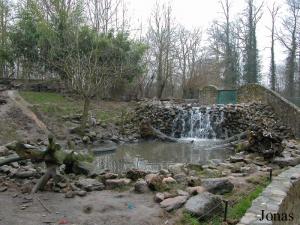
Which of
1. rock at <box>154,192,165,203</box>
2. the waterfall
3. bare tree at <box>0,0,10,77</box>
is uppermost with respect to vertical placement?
bare tree at <box>0,0,10,77</box>

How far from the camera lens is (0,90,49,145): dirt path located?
36.8 feet

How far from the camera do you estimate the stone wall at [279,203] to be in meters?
3.88

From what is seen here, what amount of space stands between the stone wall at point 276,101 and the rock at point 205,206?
899 centimetres

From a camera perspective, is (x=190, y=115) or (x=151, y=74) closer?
(x=190, y=115)

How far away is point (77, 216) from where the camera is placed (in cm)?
429

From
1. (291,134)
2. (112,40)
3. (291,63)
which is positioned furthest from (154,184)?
(291,63)

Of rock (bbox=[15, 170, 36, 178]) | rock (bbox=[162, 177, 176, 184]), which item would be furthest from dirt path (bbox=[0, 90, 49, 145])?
rock (bbox=[162, 177, 176, 184])

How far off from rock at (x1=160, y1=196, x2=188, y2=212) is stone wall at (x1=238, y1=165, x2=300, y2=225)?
2.84 ft

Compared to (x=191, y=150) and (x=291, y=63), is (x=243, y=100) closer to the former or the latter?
(x=191, y=150)

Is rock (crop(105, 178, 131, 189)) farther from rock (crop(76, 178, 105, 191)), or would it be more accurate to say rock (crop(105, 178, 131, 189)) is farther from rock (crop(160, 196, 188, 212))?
rock (crop(160, 196, 188, 212))

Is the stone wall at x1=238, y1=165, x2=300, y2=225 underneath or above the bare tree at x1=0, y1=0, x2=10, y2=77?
underneath

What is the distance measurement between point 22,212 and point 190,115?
11.6 m

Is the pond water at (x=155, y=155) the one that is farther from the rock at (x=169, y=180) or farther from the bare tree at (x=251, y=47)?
the bare tree at (x=251, y=47)

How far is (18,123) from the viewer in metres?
12.0
